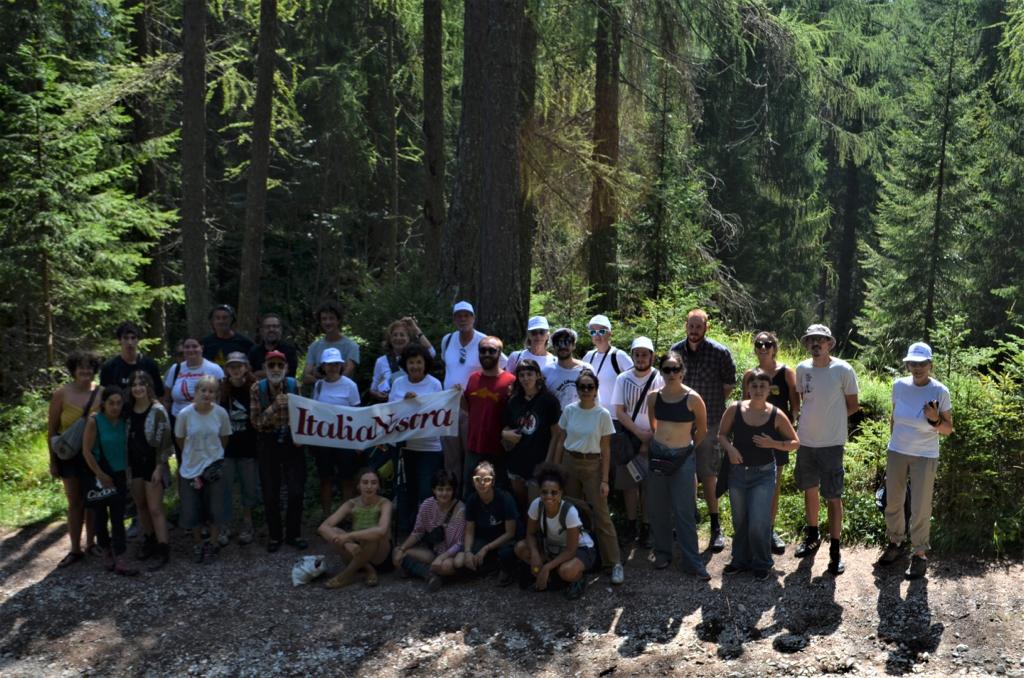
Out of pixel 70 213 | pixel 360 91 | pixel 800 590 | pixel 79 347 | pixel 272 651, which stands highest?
pixel 360 91

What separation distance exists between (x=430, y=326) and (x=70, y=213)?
7261 millimetres

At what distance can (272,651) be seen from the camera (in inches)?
274

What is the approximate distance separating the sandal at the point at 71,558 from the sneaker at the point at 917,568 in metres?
7.84

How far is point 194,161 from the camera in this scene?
13.0 metres

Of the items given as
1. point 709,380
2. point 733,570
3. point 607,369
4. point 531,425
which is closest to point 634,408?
point 607,369

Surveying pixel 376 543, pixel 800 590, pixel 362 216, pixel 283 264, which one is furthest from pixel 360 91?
pixel 800 590

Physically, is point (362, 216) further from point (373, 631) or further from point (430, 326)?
point (373, 631)

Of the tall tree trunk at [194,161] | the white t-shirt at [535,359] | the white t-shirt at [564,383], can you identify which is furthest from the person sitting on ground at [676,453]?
the tall tree trunk at [194,161]

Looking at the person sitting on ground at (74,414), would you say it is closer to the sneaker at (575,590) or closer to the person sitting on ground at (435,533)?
the person sitting on ground at (435,533)

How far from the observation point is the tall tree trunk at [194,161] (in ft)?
41.5

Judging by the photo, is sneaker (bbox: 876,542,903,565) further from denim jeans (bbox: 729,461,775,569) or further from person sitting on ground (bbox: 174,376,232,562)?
person sitting on ground (bbox: 174,376,232,562)

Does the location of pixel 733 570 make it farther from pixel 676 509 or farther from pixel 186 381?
pixel 186 381

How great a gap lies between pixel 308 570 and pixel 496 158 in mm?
5727

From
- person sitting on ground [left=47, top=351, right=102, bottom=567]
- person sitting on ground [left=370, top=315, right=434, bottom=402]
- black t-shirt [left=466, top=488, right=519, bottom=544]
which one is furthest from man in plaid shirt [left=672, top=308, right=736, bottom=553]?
person sitting on ground [left=47, top=351, right=102, bottom=567]
